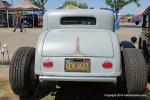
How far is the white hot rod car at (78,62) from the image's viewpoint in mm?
6832

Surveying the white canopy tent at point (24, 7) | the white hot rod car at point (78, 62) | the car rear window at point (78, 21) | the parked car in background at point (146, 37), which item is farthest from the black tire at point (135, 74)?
the white canopy tent at point (24, 7)

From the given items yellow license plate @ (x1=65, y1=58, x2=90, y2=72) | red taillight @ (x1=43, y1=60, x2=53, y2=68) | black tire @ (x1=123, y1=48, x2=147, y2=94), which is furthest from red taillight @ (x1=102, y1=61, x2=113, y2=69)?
red taillight @ (x1=43, y1=60, x2=53, y2=68)

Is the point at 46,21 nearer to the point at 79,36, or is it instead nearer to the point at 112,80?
the point at 79,36

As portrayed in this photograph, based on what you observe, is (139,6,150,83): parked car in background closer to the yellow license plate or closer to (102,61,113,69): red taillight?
(102,61,113,69): red taillight

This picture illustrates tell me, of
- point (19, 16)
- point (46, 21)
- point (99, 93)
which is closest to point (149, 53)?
point (99, 93)

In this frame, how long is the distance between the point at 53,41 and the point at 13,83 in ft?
3.28

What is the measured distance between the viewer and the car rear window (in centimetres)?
845

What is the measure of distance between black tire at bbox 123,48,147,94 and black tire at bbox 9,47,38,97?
5.34 feet

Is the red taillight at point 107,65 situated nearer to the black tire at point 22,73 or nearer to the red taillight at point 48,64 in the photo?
the red taillight at point 48,64

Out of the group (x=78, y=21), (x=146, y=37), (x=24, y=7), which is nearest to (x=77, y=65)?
(x=78, y=21)

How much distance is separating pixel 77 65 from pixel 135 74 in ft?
3.22

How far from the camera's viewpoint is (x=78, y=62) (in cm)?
685

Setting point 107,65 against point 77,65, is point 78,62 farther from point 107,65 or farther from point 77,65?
point 107,65

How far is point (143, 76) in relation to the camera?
6910 millimetres
